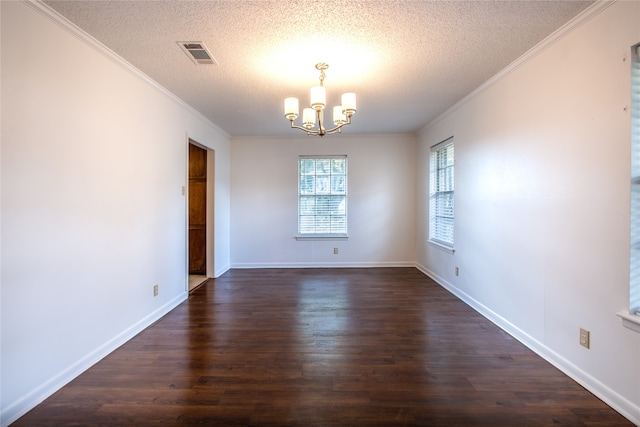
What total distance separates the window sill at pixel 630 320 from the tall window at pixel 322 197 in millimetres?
4063

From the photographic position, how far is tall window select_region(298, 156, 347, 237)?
5.55m

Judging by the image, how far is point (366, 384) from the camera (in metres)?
1.97

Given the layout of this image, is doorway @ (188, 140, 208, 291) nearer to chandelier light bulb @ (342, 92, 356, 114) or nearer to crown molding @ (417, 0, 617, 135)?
chandelier light bulb @ (342, 92, 356, 114)

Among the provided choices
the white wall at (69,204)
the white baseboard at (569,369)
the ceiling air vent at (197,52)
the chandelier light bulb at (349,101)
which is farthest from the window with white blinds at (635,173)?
the white wall at (69,204)

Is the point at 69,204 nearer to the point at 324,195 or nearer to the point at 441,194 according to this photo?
the point at 324,195

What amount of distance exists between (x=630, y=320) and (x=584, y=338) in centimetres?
40

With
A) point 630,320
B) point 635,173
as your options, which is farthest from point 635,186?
point 630,320

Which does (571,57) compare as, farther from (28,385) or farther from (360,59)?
(28,385)

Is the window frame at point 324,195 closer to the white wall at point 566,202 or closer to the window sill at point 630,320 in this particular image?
the white wall at point 566,202

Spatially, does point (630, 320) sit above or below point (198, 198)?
below

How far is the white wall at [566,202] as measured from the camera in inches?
67.6

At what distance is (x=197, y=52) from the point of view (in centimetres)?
243

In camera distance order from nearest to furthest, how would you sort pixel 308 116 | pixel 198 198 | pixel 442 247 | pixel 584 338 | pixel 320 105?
1. pixel 584 338
2. pixel 320 105
3. pixel 308 116
4. pixel 442 247
5. pixel 198 198

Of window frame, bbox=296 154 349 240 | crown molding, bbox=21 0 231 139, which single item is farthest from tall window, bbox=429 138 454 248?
crown molding, bbox=21 0 231 139
